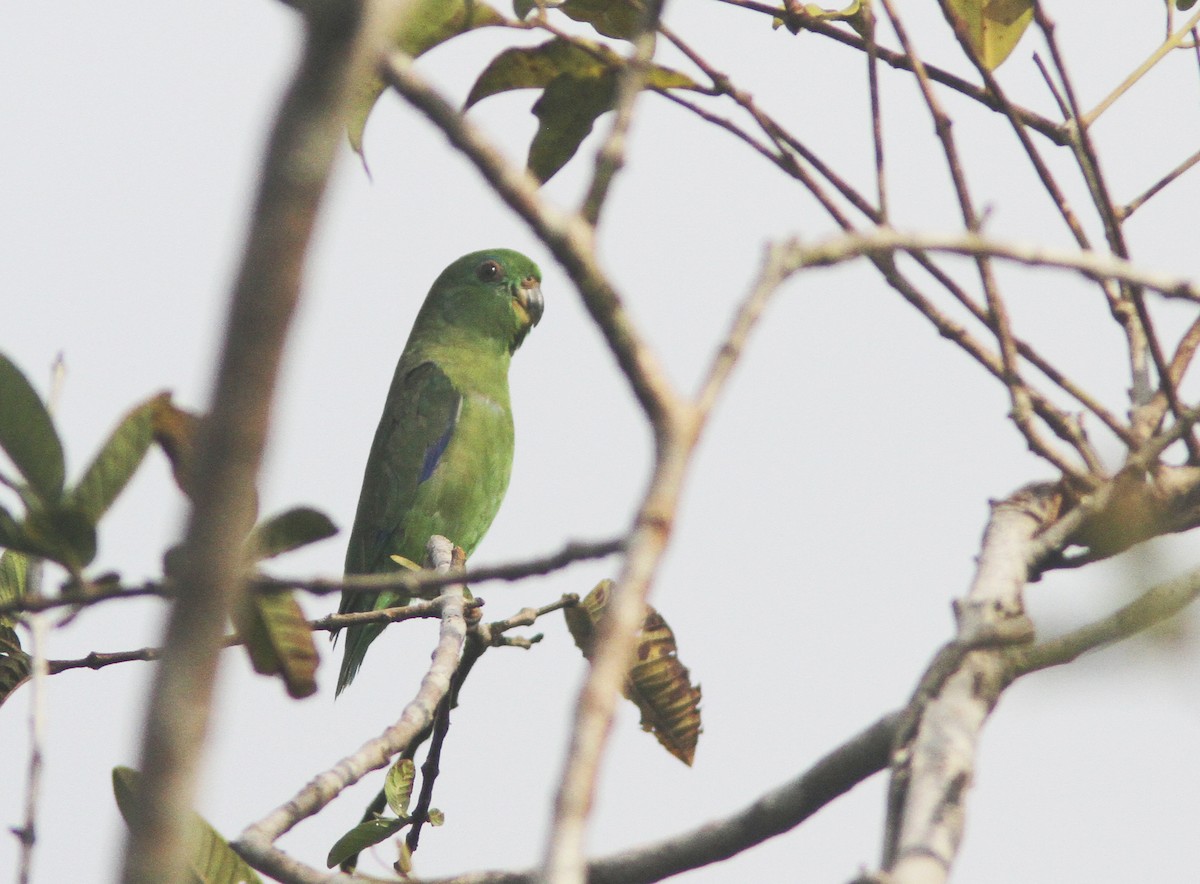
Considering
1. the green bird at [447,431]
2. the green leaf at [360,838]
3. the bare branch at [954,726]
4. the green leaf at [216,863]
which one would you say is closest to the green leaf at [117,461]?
the green leaf at [216,863]

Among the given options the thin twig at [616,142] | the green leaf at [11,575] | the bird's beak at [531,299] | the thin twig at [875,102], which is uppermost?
the bird's beak at [531,299]

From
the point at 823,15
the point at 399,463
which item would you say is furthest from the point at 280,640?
the point at 399,463

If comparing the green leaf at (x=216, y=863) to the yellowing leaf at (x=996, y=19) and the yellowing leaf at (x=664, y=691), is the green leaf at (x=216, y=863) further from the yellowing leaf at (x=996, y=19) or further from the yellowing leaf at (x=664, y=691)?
the yellowing leaf at (x=996, y=19)

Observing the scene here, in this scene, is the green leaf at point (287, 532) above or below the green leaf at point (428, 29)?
below

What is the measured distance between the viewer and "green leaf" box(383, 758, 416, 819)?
237 centimetres

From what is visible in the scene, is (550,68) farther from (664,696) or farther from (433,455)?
(433,455)

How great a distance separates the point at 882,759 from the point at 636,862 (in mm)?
293

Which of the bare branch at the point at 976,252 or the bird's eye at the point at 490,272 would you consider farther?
the bird's eye at the point at 490,272

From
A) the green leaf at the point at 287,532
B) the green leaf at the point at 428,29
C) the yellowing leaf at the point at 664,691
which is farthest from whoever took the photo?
the yellowing leaf at the point at 664,691

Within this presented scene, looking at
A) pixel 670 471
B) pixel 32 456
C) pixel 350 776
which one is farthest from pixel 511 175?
pixel 350 776

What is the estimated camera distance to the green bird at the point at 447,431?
19.6 ft

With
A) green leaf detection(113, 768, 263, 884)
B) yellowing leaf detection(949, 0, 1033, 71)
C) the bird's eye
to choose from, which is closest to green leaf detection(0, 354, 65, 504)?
green leaf detection(113, 768, 263, 884)

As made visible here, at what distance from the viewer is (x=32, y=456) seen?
1211 millimetres

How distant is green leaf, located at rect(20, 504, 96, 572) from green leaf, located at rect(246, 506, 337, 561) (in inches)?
5.8
